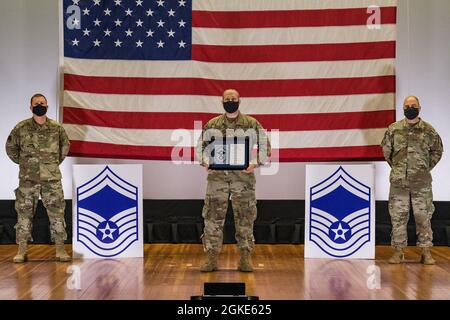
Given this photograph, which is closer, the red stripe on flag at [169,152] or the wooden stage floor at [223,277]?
the wooden stage floor at [223,277]

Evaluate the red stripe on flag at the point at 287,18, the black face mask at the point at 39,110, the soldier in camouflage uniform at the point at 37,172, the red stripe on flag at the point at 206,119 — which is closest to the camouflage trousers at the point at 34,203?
the soldier in camouflage uniform at the point at 37,172

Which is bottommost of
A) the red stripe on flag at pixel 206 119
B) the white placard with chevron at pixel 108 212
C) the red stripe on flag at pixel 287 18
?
the white placard with chevron at pixel 108 212

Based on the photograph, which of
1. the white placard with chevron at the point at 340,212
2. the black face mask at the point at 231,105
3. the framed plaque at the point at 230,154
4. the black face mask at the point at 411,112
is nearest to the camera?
the framed plaque at the point at 230,154

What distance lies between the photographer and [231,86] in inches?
318

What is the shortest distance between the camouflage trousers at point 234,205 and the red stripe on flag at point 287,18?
6.88 feet

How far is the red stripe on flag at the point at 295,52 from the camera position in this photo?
7.96 metres

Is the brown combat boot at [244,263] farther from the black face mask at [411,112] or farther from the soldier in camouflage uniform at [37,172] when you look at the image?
the black face mask at [411,112]

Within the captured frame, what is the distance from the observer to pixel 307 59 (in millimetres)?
8016

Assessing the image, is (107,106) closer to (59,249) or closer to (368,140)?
(59,249)

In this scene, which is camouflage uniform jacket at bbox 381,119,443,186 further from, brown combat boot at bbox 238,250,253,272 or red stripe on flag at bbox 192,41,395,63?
brown combat boot at bbox 238,250,253,272

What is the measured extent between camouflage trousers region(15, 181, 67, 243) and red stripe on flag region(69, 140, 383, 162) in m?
0.88

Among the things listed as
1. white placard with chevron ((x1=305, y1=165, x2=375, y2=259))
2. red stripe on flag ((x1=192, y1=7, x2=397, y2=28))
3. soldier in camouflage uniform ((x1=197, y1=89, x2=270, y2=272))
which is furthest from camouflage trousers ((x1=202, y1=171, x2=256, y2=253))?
red stripe on flag ((x1=192, y1=7, x2=397, y2=28))

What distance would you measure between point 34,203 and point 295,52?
3.21 m
